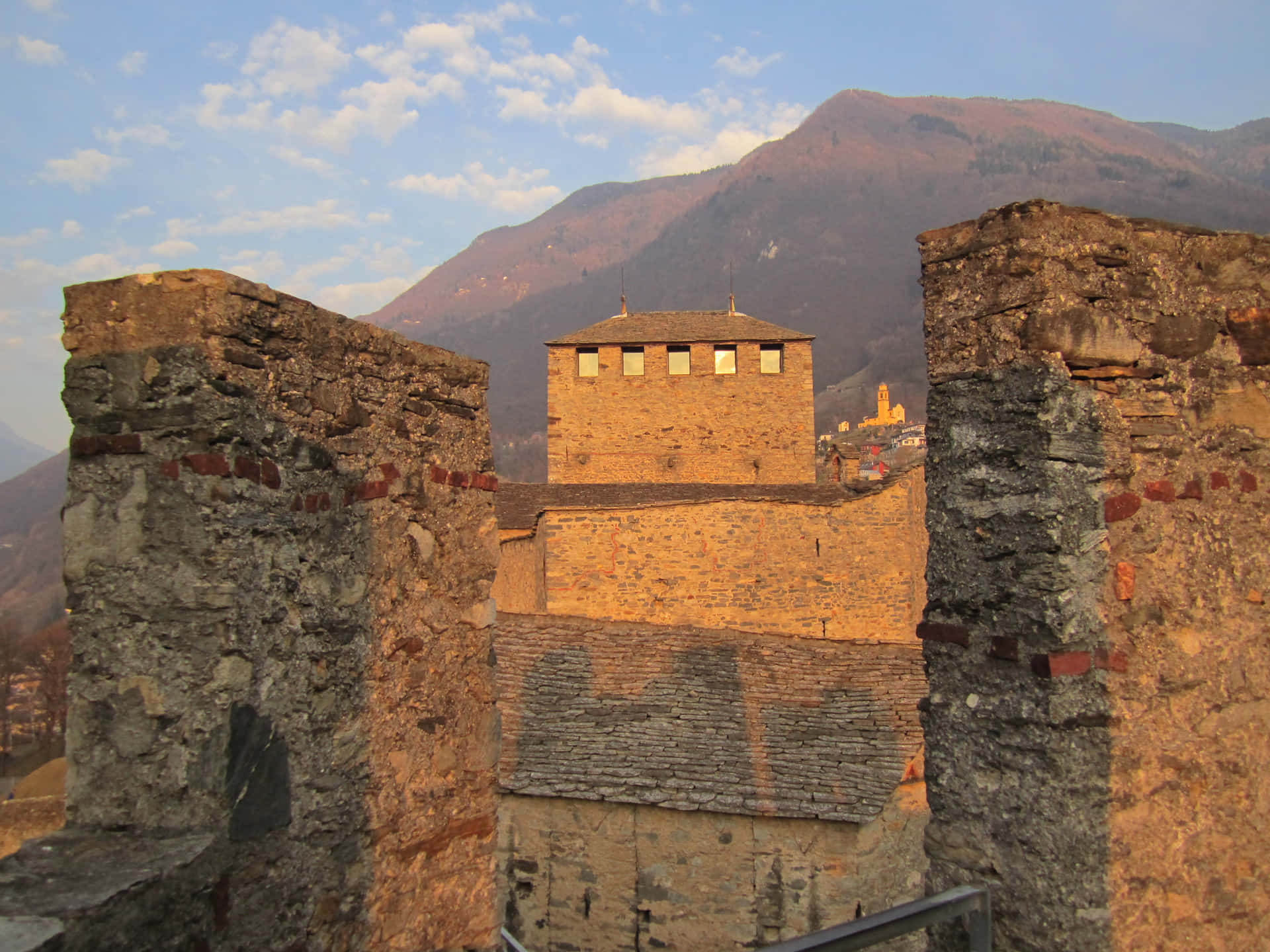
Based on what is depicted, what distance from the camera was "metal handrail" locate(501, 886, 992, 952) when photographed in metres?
2.19

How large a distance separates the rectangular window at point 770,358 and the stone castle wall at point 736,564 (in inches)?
279

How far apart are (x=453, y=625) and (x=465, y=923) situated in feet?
3.72

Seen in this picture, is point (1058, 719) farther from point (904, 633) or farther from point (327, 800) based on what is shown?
point (904, 633)

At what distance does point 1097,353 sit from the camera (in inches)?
117

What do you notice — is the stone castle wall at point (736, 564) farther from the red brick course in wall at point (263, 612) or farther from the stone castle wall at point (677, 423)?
the red brick course in wall at point (263, 612)

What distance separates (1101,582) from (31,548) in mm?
83721

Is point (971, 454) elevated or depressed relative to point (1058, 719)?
elevated

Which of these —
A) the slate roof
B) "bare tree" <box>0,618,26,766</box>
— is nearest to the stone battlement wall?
the slate roof

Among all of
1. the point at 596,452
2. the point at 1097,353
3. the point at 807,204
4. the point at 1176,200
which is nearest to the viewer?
the point at 1097,353

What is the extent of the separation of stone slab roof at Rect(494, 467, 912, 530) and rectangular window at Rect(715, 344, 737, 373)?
5.70 metres

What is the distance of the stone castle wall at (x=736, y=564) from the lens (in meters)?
15.2

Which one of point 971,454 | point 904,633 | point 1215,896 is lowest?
point 904,633

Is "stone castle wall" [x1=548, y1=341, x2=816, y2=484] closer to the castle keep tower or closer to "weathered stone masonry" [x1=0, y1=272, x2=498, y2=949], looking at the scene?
the castle keep tower

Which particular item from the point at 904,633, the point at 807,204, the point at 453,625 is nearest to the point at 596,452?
the point at 904,633
